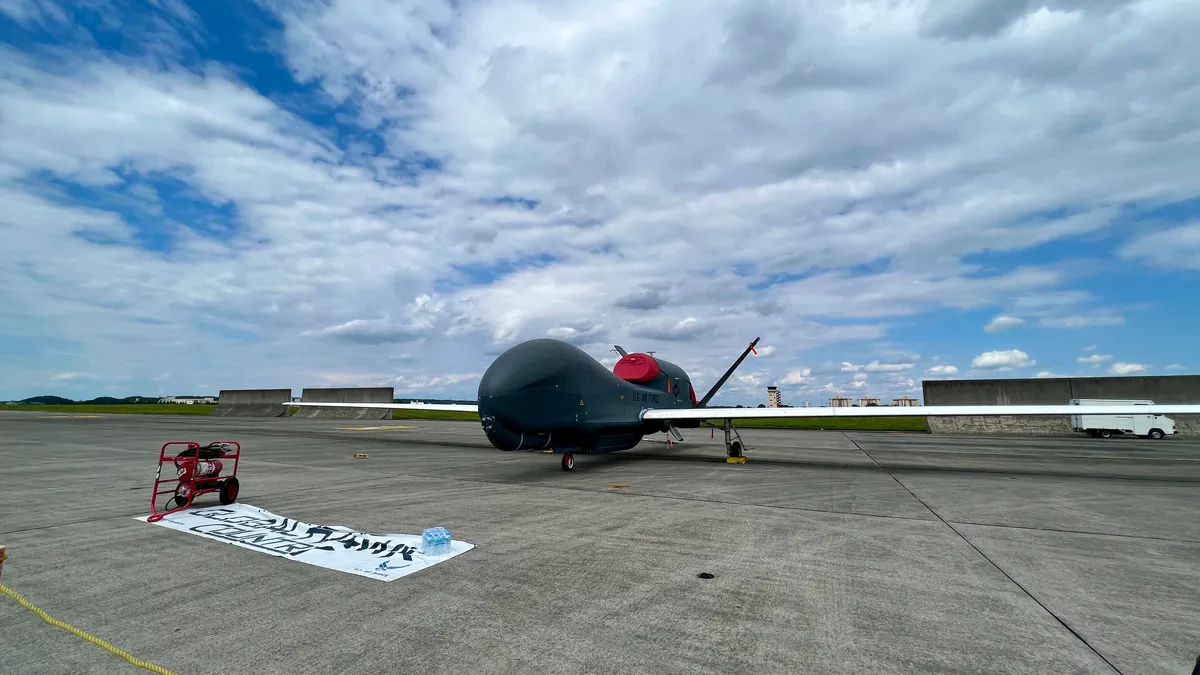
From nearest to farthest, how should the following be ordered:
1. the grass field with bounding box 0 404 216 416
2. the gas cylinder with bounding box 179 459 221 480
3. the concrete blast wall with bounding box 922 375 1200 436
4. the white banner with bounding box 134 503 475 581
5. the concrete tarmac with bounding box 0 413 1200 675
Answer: the concrete tarmac with bounding box 0 413 1200 675 < the white banner with bounding box 134 503 475 581 < the gas cylinder with bounding box 179 459 221 480 < the concrete blast wall with bounding box 922 375 1200 436 < the grass field with bounding box 0 404 216 416

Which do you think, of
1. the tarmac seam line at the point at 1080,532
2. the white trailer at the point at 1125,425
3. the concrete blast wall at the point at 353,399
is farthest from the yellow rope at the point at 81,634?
the concrete blast wall at the point at 353,399

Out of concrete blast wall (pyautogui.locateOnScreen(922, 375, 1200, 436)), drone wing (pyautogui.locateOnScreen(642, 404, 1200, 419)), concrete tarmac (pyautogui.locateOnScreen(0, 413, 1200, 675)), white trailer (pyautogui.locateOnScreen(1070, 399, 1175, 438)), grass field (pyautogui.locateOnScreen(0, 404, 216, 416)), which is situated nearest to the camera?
concrete tarmac (pyautogui.locateOnScreen(0, 413, 1200, 675))

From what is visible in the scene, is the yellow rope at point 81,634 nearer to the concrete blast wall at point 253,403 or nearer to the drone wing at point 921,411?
the drone wing at point 921,411

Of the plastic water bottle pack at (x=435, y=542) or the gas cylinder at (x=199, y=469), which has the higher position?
the gas cylinder at (x=199, y=469)

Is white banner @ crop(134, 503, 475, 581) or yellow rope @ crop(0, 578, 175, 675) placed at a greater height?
yellow rope @ crop(0, 578, 175, 675)

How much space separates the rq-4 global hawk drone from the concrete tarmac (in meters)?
1.91

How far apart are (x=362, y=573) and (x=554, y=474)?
27.5ft

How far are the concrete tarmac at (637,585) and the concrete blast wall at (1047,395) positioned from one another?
27.9 meters

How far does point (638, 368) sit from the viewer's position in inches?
785

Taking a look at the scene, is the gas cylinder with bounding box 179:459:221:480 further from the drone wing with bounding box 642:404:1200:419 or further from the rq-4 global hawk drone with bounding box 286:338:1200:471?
the drone wing with bounding box 642:404:1200:419

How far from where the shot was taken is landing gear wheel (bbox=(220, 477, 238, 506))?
8.90 m

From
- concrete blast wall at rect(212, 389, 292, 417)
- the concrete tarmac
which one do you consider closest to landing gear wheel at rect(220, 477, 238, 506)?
the concrete tarmac

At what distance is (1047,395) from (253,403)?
233 ft

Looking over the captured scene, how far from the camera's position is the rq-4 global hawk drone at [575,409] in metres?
11.8
